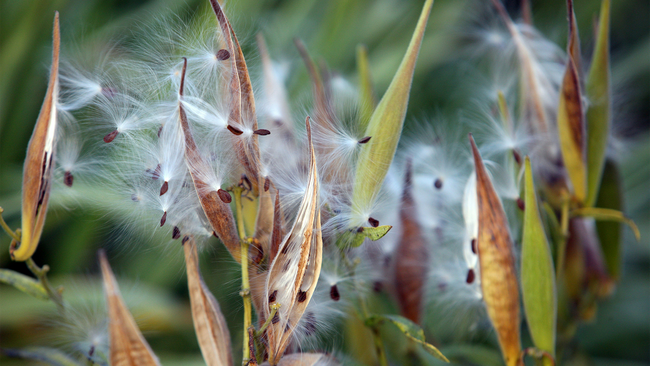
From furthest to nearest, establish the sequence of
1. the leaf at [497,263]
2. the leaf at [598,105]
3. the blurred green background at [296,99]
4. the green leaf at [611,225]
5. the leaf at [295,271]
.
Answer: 1. the blurred green background at [296,99]
2. the green leaf at [611,225]
3. the leaf at [598,105]
4. the leaf at [497,263]
5. the leaf at [295,271]

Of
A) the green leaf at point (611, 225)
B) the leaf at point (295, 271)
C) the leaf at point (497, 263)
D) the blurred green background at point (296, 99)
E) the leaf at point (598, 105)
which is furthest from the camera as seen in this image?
the blurred green background at point (296, 99)

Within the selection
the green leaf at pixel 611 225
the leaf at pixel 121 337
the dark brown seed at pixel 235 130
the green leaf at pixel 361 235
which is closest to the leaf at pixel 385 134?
the green leaf at pixel 361 235

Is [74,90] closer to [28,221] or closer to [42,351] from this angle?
[28,221]

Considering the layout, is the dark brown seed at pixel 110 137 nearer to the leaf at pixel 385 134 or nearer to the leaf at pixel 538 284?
the leaf at pixel 385 134

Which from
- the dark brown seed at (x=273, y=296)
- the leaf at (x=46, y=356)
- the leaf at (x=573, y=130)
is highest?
the leaf at (x=573, y=130)

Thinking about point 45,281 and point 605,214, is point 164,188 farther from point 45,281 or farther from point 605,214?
point 605,214

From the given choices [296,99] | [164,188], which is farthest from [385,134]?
[296,99]

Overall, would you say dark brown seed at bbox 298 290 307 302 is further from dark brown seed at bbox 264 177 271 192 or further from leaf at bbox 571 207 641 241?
leaf at bbox 571 207 641 241
